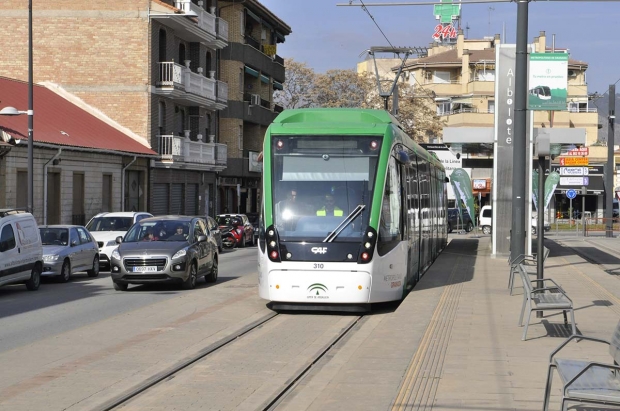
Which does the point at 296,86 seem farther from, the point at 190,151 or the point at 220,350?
the point at 220,350

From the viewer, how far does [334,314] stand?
17359 millimetres

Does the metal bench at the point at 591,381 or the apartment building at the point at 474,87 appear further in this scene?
the apartment building at the point at 474,87

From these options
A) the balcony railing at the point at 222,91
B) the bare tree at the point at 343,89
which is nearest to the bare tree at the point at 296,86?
the bare tree at the point at 343,89

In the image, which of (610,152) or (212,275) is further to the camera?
(610,152)

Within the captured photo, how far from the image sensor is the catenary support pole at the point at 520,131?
23328 millimetres

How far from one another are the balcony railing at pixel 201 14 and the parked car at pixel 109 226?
1796 centimetres

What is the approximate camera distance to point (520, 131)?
24.3 m

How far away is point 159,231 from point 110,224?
9.39 metres

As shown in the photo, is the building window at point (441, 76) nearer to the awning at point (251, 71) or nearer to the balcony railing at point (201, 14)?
the awning at point (251, 71)

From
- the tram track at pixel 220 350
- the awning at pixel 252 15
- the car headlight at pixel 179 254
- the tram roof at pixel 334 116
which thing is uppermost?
the awning at pixel 252 15

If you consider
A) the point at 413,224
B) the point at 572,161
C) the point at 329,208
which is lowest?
the point at 413,224

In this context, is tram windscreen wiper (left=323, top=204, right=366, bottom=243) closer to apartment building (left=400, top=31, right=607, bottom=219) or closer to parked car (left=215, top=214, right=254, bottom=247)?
parked car (left=215, top=214, right=254, bottom=247)

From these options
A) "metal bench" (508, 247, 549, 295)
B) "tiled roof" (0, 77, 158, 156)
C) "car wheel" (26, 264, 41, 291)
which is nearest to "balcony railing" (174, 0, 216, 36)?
"tiled roof" (0, 77, 158, 156)

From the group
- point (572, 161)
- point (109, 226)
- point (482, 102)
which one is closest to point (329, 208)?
point (109, 226)
